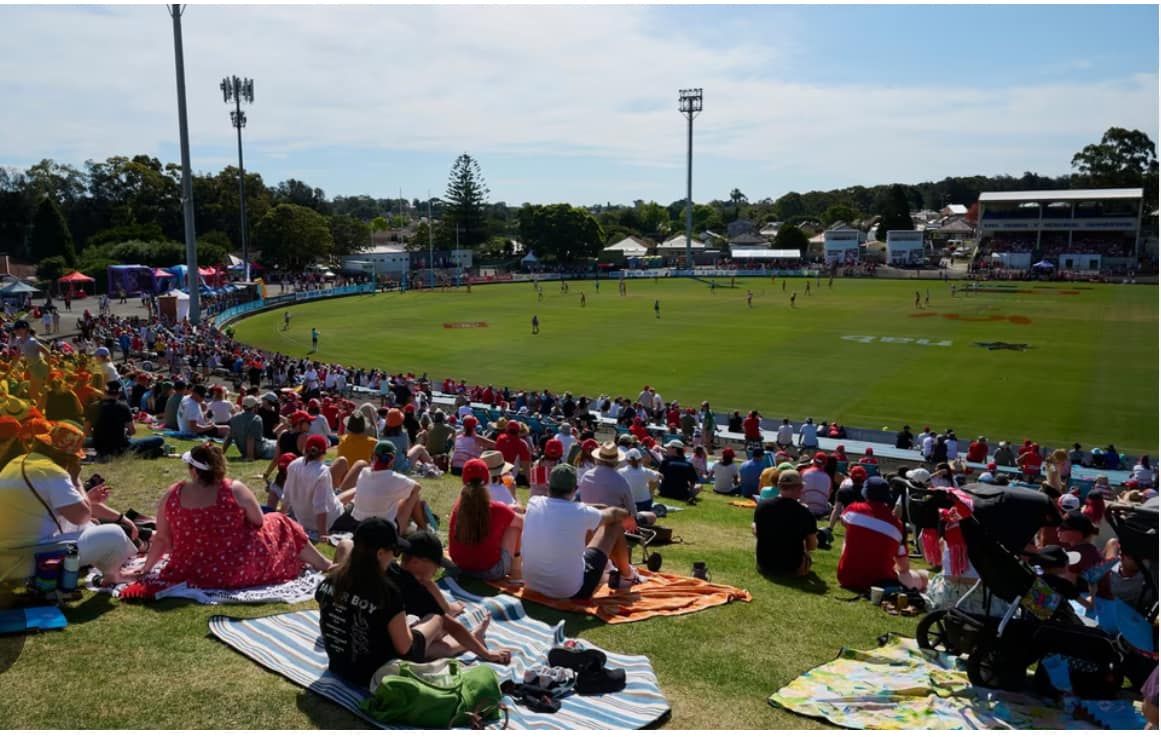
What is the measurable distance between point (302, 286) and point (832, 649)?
226 feet

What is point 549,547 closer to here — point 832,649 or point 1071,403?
point 832,649

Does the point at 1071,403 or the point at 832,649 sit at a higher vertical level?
the point at 832,649

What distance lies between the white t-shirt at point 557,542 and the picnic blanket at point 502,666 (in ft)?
1.17

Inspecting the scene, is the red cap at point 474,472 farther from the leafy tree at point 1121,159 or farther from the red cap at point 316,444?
the leafy tree at point 1121,159

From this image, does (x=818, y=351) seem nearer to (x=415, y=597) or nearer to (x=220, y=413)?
(x=220, y=413)

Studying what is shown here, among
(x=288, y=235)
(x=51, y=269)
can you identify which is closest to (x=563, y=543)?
(x=51, y=269)

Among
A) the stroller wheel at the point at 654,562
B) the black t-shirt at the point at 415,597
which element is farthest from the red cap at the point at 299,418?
the black t-shirt at the point at 415,597

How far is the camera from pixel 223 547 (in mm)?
6613

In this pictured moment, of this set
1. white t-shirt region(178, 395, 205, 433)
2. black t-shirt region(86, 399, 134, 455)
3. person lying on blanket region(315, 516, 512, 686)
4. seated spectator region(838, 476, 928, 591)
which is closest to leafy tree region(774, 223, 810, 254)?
white t-shirt region(178, 395, 205, 433)

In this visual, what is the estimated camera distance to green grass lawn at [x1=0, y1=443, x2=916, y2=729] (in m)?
4.86

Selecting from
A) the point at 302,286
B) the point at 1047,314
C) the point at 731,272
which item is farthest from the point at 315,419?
the point at 731,272

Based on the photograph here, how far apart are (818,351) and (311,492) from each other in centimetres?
3143

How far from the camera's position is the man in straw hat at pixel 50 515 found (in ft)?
19.7

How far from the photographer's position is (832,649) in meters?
6.36
